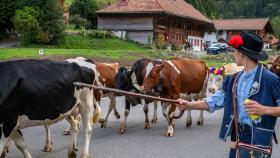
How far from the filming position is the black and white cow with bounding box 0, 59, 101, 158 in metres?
7.26

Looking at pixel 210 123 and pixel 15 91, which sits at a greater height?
pixel 15 91

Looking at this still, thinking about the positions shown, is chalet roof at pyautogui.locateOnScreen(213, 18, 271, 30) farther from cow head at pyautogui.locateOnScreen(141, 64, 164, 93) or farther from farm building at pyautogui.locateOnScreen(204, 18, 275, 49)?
cow head at pyautogui.locateOnScreen(141, 64, 164, 93)

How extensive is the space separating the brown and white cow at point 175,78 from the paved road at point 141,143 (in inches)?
24.0

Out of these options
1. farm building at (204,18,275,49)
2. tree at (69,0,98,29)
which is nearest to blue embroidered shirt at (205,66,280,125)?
tree at (69,0,98,29)

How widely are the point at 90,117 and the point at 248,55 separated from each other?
462 centimetres

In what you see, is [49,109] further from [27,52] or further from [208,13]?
[208,13]

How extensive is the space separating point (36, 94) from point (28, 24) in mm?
39844

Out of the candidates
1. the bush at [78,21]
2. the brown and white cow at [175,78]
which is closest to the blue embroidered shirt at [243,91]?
the brown and white cow at [175,78]

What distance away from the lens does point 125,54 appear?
41812 millimetres

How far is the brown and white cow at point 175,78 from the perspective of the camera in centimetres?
1145

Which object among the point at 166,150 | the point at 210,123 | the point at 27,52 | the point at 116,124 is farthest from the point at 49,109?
the point at 27,52

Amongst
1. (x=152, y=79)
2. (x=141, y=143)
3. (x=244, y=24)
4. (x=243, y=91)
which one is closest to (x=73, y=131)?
(x=141, y=143)

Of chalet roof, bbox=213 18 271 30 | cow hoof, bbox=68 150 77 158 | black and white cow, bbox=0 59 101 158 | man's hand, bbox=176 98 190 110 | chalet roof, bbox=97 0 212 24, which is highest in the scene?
chalet roof, bbox=97 0 212 24

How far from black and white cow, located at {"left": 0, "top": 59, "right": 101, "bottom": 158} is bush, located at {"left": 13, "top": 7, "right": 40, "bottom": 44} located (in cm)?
3865
